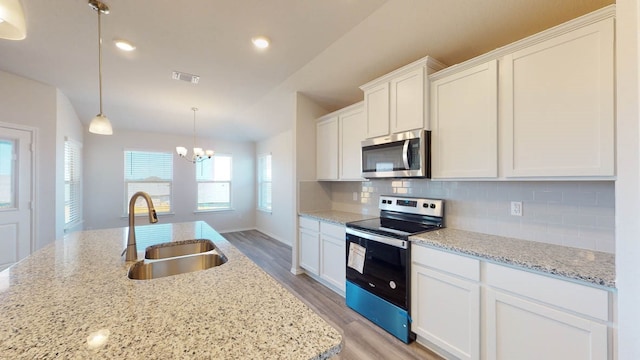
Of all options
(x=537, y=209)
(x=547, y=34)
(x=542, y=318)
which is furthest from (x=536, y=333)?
(x=547, y=34)

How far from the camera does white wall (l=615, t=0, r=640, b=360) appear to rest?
105cm

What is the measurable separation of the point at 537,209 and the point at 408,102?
1305mm

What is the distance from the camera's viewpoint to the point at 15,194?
314cm

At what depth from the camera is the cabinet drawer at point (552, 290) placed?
3.91 feet

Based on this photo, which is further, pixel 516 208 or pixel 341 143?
pixel 341 143

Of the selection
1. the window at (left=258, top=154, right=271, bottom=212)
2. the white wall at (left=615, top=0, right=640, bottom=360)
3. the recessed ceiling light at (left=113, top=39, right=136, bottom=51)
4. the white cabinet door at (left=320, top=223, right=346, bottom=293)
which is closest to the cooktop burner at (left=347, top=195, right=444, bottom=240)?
the white cabinet door at (left=320, top=223, right=346, bottom=293)

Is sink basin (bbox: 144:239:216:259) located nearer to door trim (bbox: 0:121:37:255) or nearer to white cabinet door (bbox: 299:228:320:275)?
white cabinet door (bbox: 299:228:320:275)

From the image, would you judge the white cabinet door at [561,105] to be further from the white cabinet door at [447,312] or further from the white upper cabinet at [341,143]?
the white upper cabinet at [341,143]

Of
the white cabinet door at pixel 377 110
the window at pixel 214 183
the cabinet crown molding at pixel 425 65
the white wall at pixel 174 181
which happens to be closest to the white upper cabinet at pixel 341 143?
the white cabinet door at pixel 377 110

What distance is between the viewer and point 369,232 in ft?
7.40

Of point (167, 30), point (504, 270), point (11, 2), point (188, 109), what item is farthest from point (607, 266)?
point (188, 109)

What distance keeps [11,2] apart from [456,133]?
8.05 feet

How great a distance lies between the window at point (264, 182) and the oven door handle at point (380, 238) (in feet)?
12.4

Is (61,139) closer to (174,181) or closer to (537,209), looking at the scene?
(174,181)
